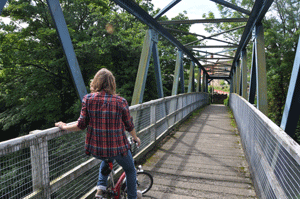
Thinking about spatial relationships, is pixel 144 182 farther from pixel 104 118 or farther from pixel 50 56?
pixel 50 56

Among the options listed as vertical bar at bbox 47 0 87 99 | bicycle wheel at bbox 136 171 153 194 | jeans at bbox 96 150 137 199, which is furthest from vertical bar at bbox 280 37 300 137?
vertical bar at bbox 47 0 87 99

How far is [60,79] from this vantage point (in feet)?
49.0

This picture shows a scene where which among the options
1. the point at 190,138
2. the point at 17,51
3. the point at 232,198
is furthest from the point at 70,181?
the point at 17,51

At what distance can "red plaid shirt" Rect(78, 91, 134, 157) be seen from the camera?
2238mm

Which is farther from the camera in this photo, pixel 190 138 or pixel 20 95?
pixel 20 95

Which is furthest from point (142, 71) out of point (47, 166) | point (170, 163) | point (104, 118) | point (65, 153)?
point (47, 166)

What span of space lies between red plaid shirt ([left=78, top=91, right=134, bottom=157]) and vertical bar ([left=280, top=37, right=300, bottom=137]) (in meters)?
2.11

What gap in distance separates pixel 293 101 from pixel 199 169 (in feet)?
7.04

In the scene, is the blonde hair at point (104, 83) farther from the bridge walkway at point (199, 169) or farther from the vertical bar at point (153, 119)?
the vertical bar at point (153, 119)

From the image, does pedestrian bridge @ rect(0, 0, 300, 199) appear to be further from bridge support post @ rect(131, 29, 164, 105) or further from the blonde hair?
the blonde hair

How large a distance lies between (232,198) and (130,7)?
4.10m

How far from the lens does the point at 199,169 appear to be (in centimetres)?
446

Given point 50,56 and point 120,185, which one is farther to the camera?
point 50,56

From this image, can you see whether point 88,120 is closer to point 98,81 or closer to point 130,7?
point 98,81
